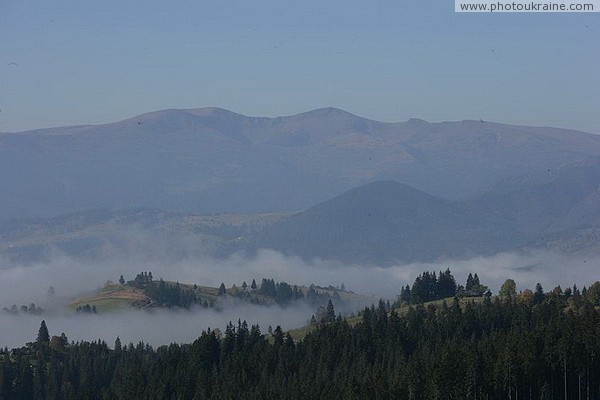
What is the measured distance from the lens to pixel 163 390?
182875mm

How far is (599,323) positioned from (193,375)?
6485 centimetres

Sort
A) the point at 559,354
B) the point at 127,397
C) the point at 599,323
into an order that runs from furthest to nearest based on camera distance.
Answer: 1. the point at 127,397
2. the point at 599,323
3. the point at 559,354

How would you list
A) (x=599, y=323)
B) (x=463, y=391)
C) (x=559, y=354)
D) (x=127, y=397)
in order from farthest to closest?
(x=127, y=397) < (x=599, y=323) < (x=559, y=354) < (x=463, y=391)

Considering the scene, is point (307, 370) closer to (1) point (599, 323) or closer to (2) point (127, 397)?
(2) point (127, 397)

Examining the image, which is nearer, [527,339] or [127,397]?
[527,339]

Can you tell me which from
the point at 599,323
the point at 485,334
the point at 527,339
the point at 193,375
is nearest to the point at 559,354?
the point at 527,339

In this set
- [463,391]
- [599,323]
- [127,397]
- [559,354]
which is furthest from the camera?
[127,397]

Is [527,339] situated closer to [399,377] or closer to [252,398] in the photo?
[399,377]

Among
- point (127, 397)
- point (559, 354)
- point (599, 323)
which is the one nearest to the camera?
point (559, 354)

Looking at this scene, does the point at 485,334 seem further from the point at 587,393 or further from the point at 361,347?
the point at 587,393

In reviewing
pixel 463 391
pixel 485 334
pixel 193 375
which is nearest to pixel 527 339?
pixel 463 391

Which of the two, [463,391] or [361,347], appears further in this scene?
[361,347]

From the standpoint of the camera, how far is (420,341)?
19550 cm

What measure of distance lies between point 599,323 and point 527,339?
62.5 feet
